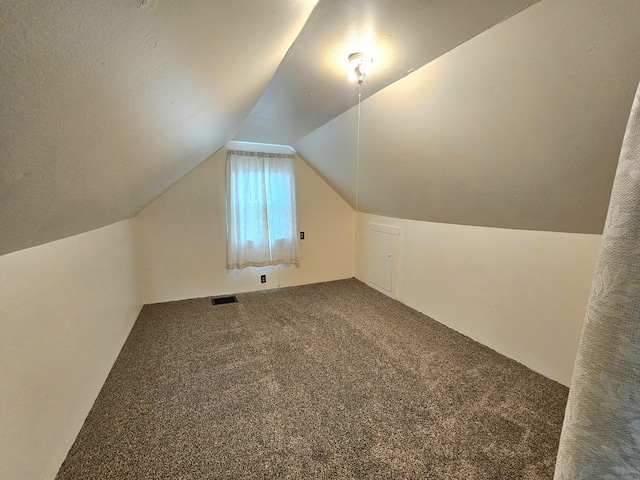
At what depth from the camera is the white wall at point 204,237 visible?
9.98ft

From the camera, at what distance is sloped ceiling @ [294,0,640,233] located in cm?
93

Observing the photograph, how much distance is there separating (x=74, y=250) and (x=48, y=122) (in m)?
1.29

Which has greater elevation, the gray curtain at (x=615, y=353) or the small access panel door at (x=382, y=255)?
the gray curtain at (x=615, y=353)

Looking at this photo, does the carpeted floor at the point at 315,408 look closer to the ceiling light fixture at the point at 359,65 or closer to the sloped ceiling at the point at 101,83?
the sloped ceiling at the point at 101,83

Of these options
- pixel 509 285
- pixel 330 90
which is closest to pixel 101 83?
pixel 330 90

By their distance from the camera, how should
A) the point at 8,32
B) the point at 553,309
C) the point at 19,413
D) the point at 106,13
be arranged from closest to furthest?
1. the point at 8,32
2. the point at 106,13
3. the point at 19,413
4. the point at 553,309

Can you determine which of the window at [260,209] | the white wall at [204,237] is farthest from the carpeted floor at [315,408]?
the window at [260,209]

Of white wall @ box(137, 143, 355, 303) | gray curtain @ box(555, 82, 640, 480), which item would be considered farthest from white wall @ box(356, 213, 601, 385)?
gray curtain @ box(555, 82, 640, 480)

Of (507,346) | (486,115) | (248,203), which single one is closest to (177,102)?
(486,115)

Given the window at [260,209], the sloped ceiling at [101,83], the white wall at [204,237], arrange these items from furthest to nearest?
the window at [260,209] → the white wall at [204,237] → the sloped ceiling at [101,83]

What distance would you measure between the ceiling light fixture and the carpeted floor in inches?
78.0

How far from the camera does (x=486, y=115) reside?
1.38 m

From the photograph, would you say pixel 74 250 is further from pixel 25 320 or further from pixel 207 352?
pixel 207 352

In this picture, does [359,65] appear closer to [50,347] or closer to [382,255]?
[50,347]
